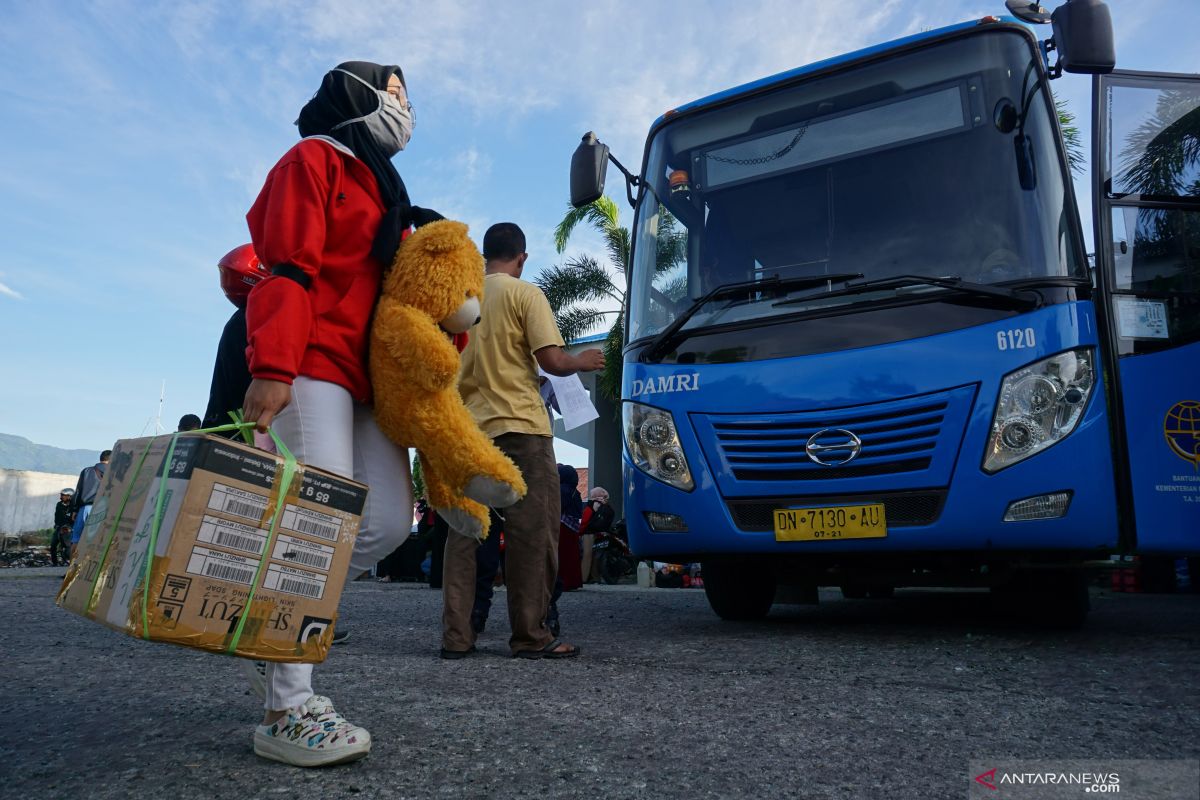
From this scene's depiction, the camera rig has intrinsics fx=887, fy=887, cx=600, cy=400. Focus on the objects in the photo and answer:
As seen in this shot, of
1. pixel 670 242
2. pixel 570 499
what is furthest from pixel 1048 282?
pixel 570 499

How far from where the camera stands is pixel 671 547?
15.0ft

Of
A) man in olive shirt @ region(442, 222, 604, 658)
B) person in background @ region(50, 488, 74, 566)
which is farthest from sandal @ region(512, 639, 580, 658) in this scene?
person in background @ region(50, 488, 74, 566)

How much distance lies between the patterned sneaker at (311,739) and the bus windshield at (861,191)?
9.77 feet

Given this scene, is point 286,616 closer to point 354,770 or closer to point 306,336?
point 354,770

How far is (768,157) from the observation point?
16.5ft

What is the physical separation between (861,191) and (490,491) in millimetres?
3104

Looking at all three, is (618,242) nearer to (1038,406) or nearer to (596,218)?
(596,218)

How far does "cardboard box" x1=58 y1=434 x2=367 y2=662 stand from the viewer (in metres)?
1.80

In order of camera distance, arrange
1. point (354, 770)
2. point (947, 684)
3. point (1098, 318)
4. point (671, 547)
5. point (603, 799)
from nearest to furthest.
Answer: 1. point (603, 799)
2. point (354, 770)
3. point (947, 684)
4. point (1098, 318)
5. point (671, 547)

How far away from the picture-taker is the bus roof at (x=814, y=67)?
4.63 metres

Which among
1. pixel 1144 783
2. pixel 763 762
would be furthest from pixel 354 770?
pixel 1144 783

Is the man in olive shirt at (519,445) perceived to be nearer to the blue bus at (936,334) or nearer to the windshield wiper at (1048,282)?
the blue bus at (936,334)

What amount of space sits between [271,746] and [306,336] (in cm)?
99

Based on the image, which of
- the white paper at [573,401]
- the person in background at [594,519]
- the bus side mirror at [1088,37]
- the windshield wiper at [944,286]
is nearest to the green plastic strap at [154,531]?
the white paper at [573,401]
